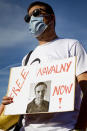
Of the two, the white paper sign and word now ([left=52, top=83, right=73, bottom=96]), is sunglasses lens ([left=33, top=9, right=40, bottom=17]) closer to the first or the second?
the white paper sign

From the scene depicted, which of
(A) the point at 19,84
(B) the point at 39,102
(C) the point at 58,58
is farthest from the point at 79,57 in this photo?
(A) the point at 19,84

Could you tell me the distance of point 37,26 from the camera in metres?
3.06

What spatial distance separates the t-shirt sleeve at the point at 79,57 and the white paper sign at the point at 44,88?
0.09 meters

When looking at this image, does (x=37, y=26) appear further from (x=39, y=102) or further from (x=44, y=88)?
(x=39, y=102)

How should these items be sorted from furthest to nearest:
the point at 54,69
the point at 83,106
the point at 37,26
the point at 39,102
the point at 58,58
A: the point at 37,26, the point at 58,58, the point at 54,69, the point at 39,102, the point at 83,106

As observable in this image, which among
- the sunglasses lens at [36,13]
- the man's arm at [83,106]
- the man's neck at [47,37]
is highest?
the sunglasses lens at [36,13]

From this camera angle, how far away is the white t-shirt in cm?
219

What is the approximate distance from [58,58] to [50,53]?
0.40ft

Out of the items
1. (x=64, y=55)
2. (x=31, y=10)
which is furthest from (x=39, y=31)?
(x=64, y=55)

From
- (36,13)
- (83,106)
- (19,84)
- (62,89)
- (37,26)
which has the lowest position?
(83,106)

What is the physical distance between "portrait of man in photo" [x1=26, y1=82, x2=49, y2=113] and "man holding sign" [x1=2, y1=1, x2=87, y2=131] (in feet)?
0.37

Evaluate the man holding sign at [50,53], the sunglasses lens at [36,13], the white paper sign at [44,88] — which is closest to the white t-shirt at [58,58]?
the man holding sign at [50,53]

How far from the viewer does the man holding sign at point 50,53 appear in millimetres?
2193

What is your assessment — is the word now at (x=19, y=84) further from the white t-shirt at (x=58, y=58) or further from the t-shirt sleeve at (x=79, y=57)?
the t-shirt sleeve at (x=79, y=57)
